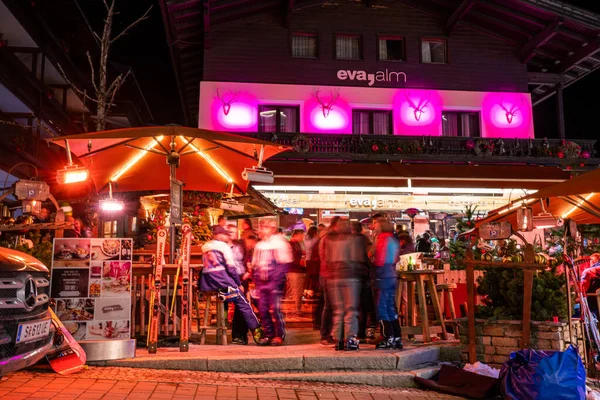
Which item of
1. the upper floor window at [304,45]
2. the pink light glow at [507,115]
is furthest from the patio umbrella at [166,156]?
the pink light glow at [507,115]

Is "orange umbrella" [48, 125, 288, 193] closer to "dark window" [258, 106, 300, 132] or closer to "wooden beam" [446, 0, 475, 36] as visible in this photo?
"dark window" [258, 106, 300, 132]

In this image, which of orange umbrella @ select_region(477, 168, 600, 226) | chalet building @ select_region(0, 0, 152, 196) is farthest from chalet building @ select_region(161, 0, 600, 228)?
orange umbrella @ select_region(477, 168, 600, 226)

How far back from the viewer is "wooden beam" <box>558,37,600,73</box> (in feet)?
67.8

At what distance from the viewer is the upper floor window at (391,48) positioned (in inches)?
856

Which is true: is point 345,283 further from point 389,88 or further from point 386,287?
point 389,88

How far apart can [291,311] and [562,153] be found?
13.3 m

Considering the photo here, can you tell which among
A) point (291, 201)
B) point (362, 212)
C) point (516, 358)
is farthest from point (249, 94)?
point (516, 358)

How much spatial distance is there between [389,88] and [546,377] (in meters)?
16.0

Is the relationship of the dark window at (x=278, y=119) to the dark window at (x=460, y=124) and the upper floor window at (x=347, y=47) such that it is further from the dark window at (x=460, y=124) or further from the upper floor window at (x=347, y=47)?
the dark window at (x=460, y=124)

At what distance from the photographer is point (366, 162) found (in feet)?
64.6

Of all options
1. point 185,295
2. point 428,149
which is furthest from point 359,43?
point 185,295

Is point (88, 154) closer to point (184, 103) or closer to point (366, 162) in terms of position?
point (366, 162)

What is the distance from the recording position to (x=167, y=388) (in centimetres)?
596

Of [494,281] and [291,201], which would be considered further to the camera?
[291,201]
